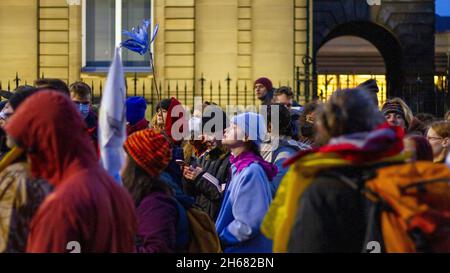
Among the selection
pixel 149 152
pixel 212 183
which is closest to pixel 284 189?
pixel 149 152

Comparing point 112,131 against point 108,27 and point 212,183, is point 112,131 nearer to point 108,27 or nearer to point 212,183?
point 212,183

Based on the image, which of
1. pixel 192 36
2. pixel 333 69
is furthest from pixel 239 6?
pixel 333 69

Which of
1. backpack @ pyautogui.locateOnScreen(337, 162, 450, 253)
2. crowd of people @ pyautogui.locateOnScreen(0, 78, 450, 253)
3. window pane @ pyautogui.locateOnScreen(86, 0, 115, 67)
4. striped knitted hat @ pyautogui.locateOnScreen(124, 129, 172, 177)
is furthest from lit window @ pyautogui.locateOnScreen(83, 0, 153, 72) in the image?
backpack @ pyautogui.locateOnScreen(337, 162, 450, 253)

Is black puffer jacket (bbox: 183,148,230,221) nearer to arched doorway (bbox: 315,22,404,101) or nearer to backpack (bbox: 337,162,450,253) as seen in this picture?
backpack (bbox: 337,162,450,253)

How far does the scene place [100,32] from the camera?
19.2 m

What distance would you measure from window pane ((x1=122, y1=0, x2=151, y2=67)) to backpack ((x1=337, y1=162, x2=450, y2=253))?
14571mm

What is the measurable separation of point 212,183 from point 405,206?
159 inches

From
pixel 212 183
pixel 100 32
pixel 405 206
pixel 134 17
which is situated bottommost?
pixel 212 183

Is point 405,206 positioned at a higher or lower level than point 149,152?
lower

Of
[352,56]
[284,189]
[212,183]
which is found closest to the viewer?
[284,189]

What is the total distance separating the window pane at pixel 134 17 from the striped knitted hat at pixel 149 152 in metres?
13.3

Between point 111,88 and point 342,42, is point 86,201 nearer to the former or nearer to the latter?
point 111,88

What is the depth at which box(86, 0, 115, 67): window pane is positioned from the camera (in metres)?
19.1
